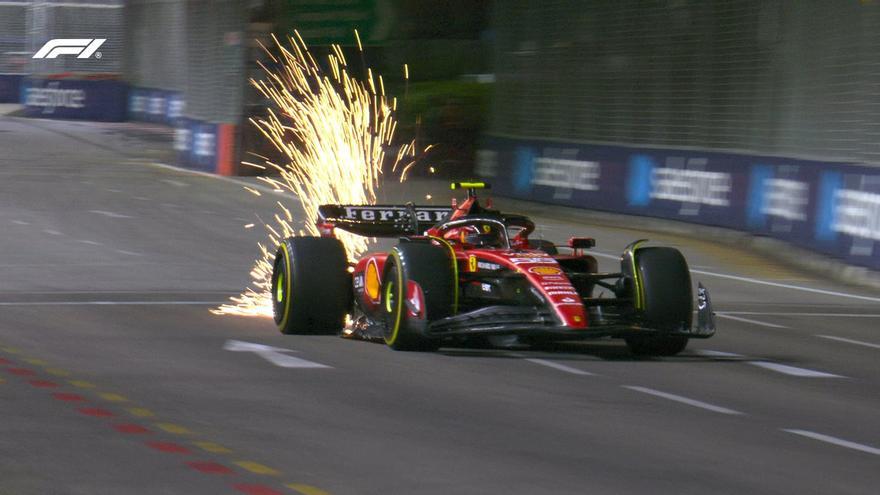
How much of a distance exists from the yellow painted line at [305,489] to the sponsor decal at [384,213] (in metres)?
6.85

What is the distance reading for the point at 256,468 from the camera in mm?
7523

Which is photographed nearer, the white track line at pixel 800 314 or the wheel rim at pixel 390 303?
the wheel rim at pixel 390 303

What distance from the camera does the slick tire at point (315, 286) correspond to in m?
13.1

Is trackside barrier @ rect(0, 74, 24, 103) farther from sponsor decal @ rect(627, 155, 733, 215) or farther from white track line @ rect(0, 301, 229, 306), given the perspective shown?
white track line @ rect(0, 301, 229, 306)

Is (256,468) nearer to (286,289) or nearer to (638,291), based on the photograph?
(638,291)

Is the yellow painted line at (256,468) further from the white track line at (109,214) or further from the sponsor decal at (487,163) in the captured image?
the sponsor decal at (487,163)

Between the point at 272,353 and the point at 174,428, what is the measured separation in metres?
3.51

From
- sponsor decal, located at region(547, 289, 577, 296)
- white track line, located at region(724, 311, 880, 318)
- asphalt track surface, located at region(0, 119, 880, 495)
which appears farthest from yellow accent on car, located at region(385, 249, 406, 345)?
white track line, located at region(724, 311, 880, 318)

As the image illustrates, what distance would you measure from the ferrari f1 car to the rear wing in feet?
1.33

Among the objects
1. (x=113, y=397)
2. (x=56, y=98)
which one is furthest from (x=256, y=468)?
(x=56, y=98)

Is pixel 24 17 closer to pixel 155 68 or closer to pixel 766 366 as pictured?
pixel 155 68

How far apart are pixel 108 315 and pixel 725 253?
10965 millimetres

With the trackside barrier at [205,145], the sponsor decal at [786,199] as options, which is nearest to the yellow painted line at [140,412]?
the sponsor decal at [786,199]

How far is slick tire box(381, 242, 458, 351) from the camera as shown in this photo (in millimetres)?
11711
